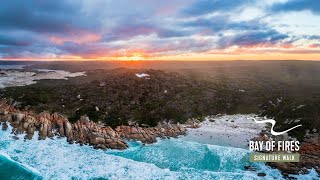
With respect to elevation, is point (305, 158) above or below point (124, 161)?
below

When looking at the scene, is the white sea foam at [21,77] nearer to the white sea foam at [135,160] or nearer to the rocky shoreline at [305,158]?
the white sea foam at [135,160]

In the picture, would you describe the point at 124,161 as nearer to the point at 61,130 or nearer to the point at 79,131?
the point at 79,131

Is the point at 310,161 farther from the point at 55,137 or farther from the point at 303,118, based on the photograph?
the point at 55,137

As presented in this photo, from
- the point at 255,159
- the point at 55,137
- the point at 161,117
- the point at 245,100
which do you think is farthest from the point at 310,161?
the point at 245,100

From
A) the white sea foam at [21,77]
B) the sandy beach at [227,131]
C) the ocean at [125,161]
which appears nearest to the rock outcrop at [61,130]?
the ocean at [125,161]

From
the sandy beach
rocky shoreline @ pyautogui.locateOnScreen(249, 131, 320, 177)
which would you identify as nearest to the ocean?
rocky shoreline @ pyautogui.locateOnScreen(249, 131, 320, 177)

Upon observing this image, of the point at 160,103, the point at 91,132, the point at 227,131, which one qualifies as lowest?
the point at 227,131

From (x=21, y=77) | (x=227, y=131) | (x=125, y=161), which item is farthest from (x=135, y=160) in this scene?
(x=21, y=77)
